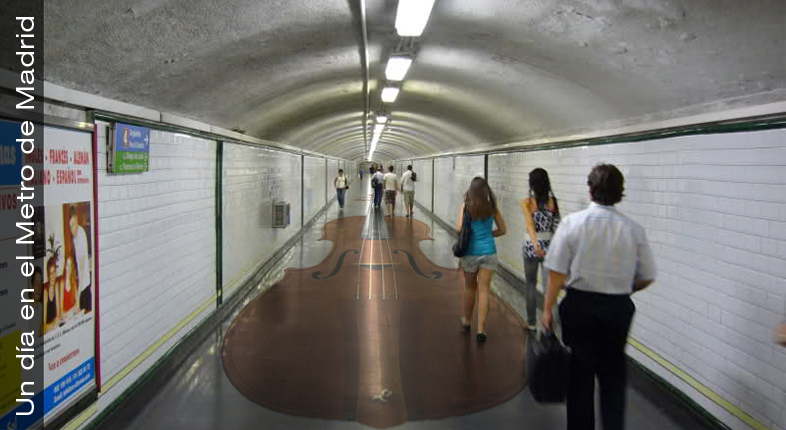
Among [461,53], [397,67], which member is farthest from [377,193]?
[461,53]

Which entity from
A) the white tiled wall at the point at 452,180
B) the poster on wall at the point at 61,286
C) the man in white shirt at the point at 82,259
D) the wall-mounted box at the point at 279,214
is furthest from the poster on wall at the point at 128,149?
the white tiled wall at the point at 452,180

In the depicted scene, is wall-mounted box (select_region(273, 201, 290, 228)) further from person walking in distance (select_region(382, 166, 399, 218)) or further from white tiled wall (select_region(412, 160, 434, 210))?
white tiled wall (select_region(412, 160, 434, 210))

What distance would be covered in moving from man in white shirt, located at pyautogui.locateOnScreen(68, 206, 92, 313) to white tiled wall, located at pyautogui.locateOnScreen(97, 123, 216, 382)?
22 centimetres

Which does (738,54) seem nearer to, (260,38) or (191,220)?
(260,38)

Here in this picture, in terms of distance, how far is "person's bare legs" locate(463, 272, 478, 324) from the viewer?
5.21m

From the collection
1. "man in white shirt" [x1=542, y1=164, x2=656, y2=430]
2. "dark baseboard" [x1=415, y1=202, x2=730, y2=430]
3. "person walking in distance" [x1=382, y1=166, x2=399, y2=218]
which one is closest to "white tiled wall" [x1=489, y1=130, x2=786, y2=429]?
"dark baseboard" [x1=415, y1=202, x2=730, y2=430]

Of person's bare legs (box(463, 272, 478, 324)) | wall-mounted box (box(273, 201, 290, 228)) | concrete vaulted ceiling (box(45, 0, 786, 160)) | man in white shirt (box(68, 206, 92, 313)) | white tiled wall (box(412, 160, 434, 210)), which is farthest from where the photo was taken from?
white tiled wall (box(412, 160, 434, 210))

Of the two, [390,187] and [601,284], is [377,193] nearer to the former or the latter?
[390,187]

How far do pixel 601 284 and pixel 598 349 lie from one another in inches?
14.0

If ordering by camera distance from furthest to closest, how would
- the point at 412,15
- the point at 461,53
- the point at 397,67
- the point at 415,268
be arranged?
the point at 415,268
the point at 397,67
the point at 461,53
the point at 412,15

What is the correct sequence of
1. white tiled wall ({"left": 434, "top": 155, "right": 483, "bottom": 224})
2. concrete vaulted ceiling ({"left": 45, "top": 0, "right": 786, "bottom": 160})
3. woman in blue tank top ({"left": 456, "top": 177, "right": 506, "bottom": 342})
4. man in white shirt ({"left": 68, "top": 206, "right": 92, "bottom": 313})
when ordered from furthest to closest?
white tiled wall ({"left": 434, "top": 155, "right": 483, "bottom": 224}) < woman in blue tank top ({"left": 456, "top": 177, "right": 506, "bottom": 342}) < man in white shirt ({"left": 68, "top": 206, "right": 92, "bottom": 313}) < concrete vaulted ceiling ({"left": 45, "top": 0, "right": 786, "bottom": 160})

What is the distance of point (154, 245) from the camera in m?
4.33

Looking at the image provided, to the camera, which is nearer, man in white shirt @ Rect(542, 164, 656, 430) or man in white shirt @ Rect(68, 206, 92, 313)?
man in white shirt @ Rect(542, 164, 656, 430)

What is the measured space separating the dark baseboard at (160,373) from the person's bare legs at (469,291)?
107 inches
